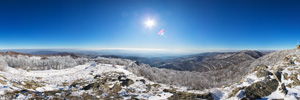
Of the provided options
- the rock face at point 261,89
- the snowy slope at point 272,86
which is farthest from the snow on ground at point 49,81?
the rock face at point 261,89

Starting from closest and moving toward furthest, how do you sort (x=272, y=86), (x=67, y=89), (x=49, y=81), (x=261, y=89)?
(x=272, y=86) < (x=261, y=89) < (x=67, y=89) < (x=49, y=81)

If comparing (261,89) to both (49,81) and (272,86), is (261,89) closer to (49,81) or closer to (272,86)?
(272,86)

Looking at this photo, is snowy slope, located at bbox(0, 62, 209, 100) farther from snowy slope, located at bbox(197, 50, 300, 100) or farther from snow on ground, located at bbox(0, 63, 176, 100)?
snowy slope, located at bbox(197, 50, 300, 100)

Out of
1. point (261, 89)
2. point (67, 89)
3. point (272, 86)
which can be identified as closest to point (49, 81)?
point (67, 89)

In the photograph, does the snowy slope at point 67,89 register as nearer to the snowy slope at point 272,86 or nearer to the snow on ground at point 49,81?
the snow on ground at point 49,81

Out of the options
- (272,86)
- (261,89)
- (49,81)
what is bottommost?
(49,81)

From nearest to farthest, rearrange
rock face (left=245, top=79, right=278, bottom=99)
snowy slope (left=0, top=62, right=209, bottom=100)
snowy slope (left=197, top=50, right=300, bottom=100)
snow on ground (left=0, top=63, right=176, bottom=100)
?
1. snowy slope (left=197, top=50, right=300, bottom=100)
2. rock face (left=245, top=79, right=278, bottom=99)
3. snowy slope (left=0, top=62, right=209, bottom=100)
4. snow on ground (left=0, top=63, right=176, bottom=100)

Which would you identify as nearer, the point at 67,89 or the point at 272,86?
the point at 272,86

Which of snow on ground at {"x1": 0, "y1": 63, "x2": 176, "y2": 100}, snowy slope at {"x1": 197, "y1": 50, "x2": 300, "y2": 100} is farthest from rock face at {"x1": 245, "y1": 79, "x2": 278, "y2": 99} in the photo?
snow on ground at {"x1": 0, "y1": 63, "x2": 176, "y2": 100}

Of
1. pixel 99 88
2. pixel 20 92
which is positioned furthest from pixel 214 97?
pixel 20 92

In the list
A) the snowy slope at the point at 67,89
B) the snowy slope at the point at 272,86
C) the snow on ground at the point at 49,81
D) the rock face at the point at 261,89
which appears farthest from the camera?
the snow on ground at the point at 49,81

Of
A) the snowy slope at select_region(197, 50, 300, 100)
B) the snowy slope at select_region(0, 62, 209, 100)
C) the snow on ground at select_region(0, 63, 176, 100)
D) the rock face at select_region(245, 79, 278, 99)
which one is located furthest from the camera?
the snow on ground at select_region(0, 63, 176, 100)

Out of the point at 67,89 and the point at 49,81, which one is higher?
the point at 49,81

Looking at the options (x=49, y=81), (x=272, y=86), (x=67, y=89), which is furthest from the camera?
(x=49, y=81)
